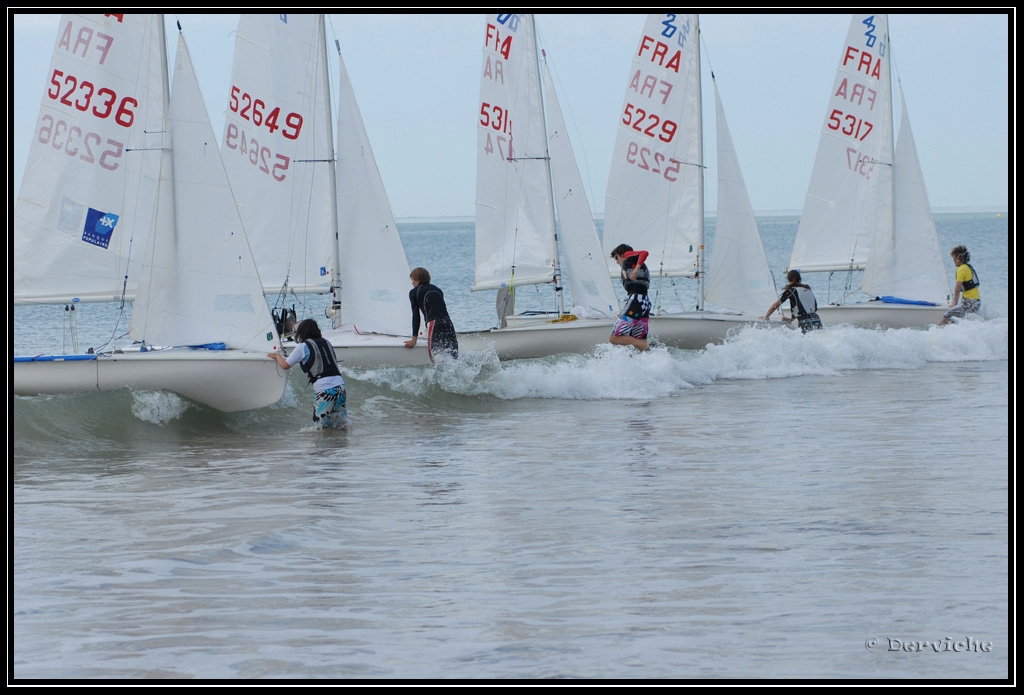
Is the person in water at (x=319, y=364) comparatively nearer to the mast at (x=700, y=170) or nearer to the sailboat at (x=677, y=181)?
the sailboat at (x=677, y=181)

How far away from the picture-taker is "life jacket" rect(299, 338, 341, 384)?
10.4 meters

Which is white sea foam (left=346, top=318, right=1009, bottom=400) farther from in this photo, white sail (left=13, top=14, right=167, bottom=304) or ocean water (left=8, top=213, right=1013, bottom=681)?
white sail (left=13, top=14, right=167, bottom=304)

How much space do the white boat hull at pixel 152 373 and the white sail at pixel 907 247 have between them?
498 inches

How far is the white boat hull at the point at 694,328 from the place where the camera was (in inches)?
639

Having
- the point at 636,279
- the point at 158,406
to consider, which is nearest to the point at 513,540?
the point at 158,406

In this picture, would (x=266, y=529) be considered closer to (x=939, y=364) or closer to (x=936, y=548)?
(x=936, y=548)

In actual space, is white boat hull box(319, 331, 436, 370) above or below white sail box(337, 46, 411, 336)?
below

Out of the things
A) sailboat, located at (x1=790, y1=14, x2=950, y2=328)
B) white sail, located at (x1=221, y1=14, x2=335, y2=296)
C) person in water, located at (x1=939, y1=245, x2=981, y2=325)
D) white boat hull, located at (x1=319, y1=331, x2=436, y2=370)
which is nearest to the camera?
white boat hull, located at (x1=319, y1=331, x2=436, y2=370)

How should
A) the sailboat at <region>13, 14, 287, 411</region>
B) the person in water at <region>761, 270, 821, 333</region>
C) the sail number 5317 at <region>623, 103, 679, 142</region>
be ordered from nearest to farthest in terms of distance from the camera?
the sailboat at <region>13, 14, 287, 411</region> < the person in water at <region>761, 270, 821, 333</region> < the sail number 5317 at <region>623, 103, 679, 142</region>

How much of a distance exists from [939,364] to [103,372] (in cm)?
1112

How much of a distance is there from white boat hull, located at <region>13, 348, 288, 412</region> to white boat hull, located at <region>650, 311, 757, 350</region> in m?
6.73

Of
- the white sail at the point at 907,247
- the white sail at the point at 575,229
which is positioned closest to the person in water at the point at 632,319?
the white sail at the point at 575,229

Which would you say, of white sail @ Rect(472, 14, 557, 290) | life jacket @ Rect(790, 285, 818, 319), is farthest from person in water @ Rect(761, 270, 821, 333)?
white sail @ Rect(472, 14, 557, 290)

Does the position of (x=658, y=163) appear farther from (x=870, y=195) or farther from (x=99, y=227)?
(x=99, y=227)
